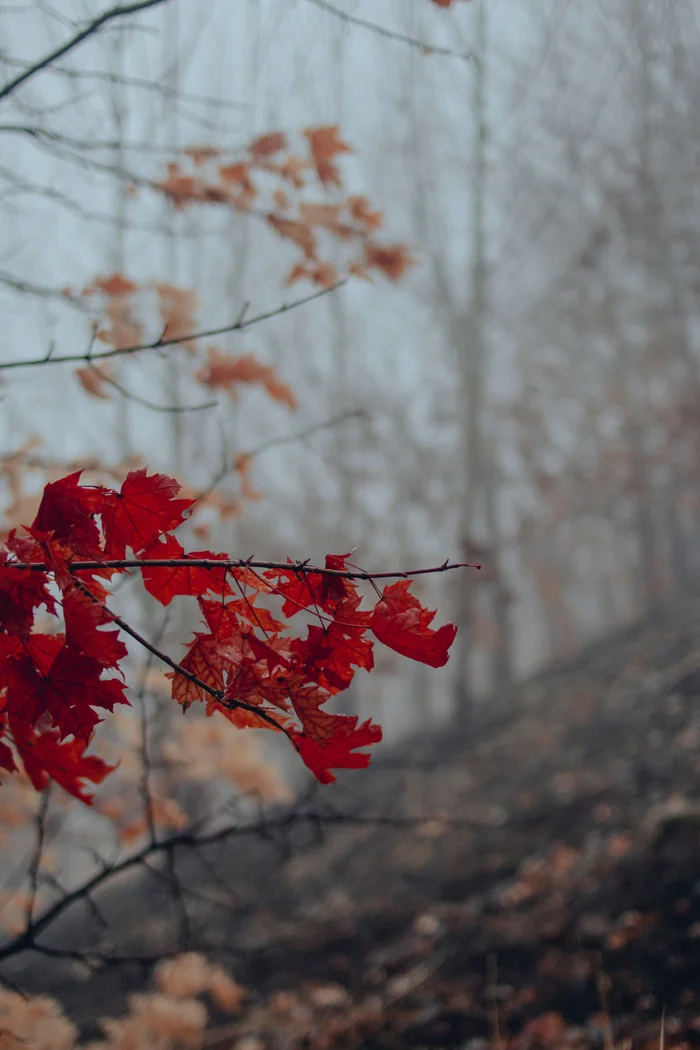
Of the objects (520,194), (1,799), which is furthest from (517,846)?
(520,194)

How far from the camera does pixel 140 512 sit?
979mm

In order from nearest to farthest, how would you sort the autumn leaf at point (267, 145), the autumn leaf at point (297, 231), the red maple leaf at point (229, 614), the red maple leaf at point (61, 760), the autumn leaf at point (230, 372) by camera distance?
the red maple leaf at point (229, 614) < the red maple leaf at point (61, 760) < the autumn leaf at point (297, 231) < the autumn leaf at point (267, 145) < the autumn leaf at point (230, 372)

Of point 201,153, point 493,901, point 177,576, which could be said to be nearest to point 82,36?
point 201,153

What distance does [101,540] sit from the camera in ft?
3.35

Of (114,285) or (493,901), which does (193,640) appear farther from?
(493,901)

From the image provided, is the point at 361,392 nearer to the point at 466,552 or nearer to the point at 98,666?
the point at 466,552

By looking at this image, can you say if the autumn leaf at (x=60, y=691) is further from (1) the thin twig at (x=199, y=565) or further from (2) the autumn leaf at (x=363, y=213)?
(2) the autumn leaf at (x=363, y=213)

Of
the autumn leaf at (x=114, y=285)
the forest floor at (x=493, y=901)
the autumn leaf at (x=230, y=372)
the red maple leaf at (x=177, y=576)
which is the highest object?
the autumn leaf at (x=114, y=285)

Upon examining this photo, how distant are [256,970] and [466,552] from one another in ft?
11.3

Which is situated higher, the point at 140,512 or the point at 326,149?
the point at 326,149

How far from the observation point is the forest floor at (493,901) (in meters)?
2.44

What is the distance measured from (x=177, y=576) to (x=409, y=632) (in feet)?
1.09

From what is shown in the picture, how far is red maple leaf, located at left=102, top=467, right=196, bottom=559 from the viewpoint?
0.97 meters

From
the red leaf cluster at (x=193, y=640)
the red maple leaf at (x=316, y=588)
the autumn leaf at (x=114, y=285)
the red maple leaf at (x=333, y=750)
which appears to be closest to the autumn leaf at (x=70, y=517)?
the red leaf cluster at (x=193, y=640)
